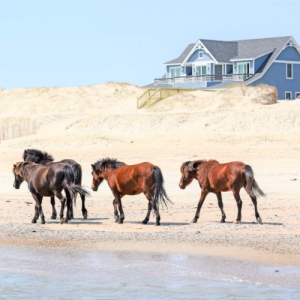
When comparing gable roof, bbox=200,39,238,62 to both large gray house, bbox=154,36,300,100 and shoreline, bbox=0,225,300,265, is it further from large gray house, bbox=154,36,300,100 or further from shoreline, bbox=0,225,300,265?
shoreline, bbox=0,225,300,265

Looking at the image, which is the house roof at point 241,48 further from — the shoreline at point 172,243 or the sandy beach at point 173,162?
the shoreline at point 172,243

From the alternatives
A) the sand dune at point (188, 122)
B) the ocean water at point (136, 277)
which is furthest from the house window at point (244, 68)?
the ocean water at point (136, 277)

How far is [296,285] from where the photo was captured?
32.8ft

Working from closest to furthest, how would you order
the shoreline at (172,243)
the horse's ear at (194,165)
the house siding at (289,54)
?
the shoreline at (172,243), the horse's ear at (194,165), the house siding at (289,54)

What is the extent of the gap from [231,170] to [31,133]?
125ft

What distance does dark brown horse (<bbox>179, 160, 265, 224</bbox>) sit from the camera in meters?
14.8

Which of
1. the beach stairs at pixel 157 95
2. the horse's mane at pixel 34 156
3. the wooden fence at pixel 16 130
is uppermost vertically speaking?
the beach stairs at pixel 157 95

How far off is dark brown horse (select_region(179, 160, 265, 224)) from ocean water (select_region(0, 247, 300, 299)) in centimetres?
316

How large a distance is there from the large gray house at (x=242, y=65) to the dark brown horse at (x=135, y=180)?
48787 millimetres

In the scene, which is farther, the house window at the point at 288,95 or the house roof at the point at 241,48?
the house roof at the point at 241,48

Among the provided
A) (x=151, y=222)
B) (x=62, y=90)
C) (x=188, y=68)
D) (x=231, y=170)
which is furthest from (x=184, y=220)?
(x=62, y=90)

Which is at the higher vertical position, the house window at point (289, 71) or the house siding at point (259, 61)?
the house siding at point (259, 61)

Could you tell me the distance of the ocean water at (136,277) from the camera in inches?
396

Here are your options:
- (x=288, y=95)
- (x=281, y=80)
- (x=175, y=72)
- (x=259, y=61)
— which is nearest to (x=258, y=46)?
(x=259, y=61)
